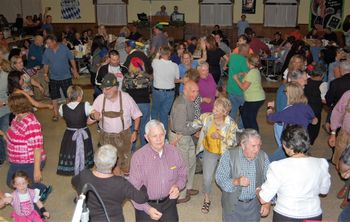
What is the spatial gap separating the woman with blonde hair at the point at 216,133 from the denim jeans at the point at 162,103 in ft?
5.88

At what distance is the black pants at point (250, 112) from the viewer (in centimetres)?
611

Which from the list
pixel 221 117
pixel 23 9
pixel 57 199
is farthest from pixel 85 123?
pixel 23 9

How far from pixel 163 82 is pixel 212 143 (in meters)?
2.05

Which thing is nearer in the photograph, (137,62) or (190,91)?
(190,91)

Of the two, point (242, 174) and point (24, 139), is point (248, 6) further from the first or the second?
point (242, 174)

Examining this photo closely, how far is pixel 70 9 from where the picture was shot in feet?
58.7

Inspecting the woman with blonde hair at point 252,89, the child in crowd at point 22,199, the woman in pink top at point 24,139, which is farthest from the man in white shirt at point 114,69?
the child in crowd at point 22,199

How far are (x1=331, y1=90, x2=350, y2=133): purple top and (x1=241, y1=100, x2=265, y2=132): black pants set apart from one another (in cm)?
129

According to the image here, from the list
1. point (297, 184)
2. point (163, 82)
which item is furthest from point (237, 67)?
point (297, 184)

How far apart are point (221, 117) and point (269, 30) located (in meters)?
13.2

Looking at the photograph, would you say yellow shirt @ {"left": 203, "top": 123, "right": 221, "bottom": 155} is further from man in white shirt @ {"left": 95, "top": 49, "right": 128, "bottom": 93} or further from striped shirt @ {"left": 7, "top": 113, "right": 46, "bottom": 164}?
man in white shirt @ {"left": 95, "top": 49, "right": 128, "bottom": 93}

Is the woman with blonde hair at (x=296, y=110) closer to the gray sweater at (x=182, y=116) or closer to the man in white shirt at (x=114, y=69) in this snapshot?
the gray sweater at (x=182, y=116)

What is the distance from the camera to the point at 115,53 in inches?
237

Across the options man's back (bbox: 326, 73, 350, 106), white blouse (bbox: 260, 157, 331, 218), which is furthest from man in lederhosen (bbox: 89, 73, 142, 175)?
man's back (bbox: 326, 73, 350, 106)
